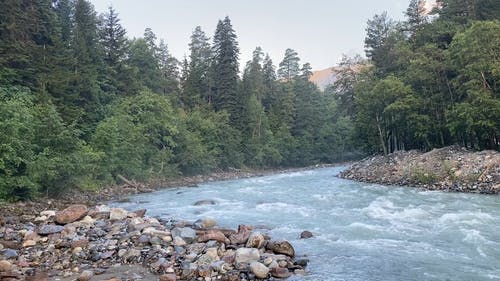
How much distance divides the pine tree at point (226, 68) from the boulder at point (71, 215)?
116ft

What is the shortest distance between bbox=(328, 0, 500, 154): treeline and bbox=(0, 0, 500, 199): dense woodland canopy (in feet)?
0.34

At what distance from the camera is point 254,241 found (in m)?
10.5

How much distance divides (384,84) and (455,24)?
8181mm

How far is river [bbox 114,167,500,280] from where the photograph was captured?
369 inches

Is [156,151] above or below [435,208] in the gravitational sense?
above

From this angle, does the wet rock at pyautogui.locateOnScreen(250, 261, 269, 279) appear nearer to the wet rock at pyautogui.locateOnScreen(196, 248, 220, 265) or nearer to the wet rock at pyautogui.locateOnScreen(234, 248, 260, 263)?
the wet rock at pyautogui.locateOnScreen(234, 248, 260, 263)

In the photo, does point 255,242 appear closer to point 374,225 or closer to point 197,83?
point 374,225

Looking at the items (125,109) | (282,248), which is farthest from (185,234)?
(125,109)

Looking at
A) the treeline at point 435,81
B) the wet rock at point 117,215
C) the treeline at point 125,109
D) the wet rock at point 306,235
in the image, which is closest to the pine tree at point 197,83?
the treeline at point 125,109

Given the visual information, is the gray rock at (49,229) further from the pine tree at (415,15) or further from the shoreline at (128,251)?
the pine tree at (415,15)

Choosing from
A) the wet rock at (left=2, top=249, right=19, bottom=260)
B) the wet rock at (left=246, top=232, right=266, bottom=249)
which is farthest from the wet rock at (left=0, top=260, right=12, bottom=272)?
the wet rock at (left=246, top=232, right=266, bottom=249)

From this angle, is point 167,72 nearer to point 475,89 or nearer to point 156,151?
point 156,151

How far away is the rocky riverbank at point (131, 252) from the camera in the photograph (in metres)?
8.90

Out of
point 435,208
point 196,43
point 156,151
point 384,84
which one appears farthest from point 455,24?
point 196,43
